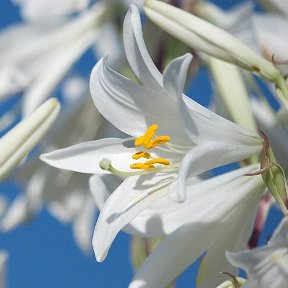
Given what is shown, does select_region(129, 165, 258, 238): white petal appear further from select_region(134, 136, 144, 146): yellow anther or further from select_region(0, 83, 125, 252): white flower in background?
select_region(0, 83, 125, 252): white flower in background

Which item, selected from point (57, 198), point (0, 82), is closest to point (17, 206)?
point (57, 198)

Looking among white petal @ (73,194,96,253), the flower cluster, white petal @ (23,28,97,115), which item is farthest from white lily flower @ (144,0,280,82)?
white petal @ (73,194,96,253)

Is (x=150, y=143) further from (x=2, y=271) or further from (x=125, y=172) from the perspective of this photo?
(x=2, y=271)

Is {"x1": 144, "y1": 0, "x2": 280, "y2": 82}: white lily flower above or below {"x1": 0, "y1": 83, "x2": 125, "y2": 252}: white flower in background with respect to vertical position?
above

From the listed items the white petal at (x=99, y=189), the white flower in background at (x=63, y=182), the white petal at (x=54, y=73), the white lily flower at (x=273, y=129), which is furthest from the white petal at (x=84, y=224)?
the white petal at (x=99, y=189)

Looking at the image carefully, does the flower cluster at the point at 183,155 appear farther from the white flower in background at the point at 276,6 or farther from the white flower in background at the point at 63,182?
the white flower in background at the point at 63,182

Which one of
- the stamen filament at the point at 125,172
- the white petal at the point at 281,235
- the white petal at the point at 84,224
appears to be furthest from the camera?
the white petal at the point at 84,224
